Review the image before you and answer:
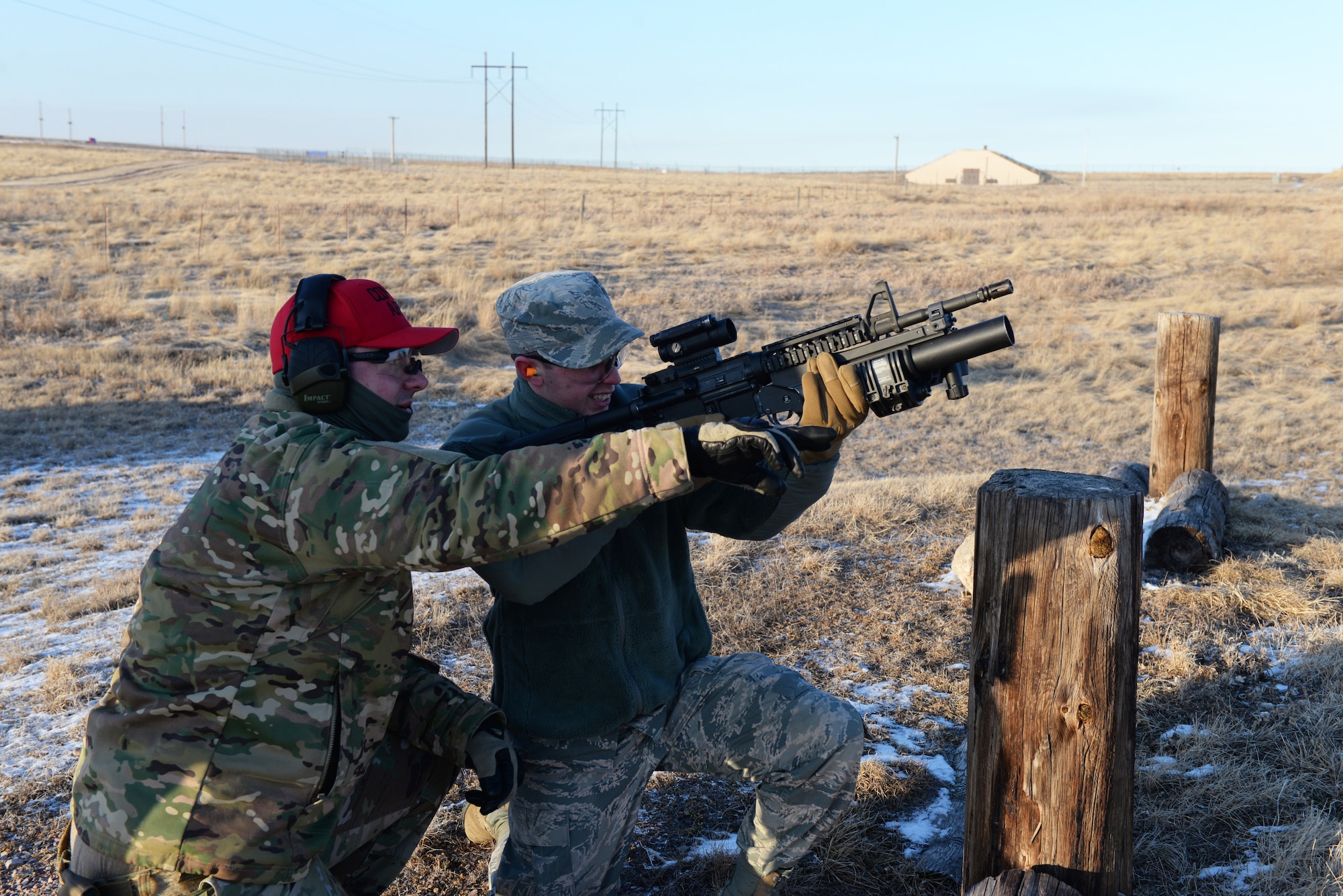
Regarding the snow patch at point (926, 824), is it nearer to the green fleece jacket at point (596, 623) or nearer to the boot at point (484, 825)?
the green fleece jacket at point (596, 623)

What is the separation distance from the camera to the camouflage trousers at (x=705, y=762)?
280cm

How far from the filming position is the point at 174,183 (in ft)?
108

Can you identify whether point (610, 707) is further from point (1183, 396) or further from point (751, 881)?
point (1183, 396)

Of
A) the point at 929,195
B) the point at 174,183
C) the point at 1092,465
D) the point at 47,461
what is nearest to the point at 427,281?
the point at 47,461

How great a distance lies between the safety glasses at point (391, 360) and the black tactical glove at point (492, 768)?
41.1 inches

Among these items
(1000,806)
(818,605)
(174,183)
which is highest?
(174,183)

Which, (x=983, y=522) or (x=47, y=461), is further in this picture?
(x=47, y=461)

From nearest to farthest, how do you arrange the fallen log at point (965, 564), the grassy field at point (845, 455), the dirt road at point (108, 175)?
the grassy field at point (845, 455) < the fallen log at point (965, 564) < the dirt road at point (108, 175)

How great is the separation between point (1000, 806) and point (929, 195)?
4166 centimetres

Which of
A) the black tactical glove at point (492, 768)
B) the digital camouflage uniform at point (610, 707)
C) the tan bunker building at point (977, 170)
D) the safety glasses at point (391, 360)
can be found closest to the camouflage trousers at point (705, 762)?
the digital camouflage uniform at point (610, 707)

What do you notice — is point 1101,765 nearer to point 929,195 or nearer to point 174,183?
point 174,183

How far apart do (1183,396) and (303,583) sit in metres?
6.05

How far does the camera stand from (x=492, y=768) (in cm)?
270

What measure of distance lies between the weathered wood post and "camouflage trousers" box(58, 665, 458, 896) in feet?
5.30
